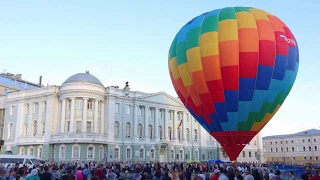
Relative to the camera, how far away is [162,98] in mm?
56875

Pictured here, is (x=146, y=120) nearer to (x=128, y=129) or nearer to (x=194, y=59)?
(x=128, y=129)

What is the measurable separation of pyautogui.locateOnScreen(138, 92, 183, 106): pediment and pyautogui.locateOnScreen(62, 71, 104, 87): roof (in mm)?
7925

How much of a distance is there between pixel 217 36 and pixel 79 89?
2918cm

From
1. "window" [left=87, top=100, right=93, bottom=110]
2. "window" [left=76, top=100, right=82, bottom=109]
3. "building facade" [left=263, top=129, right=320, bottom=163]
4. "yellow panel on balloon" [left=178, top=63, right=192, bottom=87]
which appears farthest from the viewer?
"building facade" [left=263, top=129, right=320, bottom=163]

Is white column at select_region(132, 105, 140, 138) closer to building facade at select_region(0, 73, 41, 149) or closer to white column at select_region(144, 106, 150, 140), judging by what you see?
white column at select_region(144, 106, 150, 140)

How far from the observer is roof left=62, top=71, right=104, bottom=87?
47.4 metres


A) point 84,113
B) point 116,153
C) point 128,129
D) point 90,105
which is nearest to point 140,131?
point 128,129

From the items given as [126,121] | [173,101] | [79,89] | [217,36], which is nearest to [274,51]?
[217,36]

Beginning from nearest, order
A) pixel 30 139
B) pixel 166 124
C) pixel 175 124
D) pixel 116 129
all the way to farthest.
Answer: pixel 30 139, pixel 116 129, pixel 166 124, pixel 175 124

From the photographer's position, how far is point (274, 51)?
2047cm

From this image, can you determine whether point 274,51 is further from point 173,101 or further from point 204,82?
point 173,101

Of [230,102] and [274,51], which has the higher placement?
[274,51]

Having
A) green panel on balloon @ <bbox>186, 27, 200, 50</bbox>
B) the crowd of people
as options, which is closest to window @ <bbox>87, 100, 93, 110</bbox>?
the crowd of people

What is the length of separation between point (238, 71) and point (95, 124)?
31.1 meters
